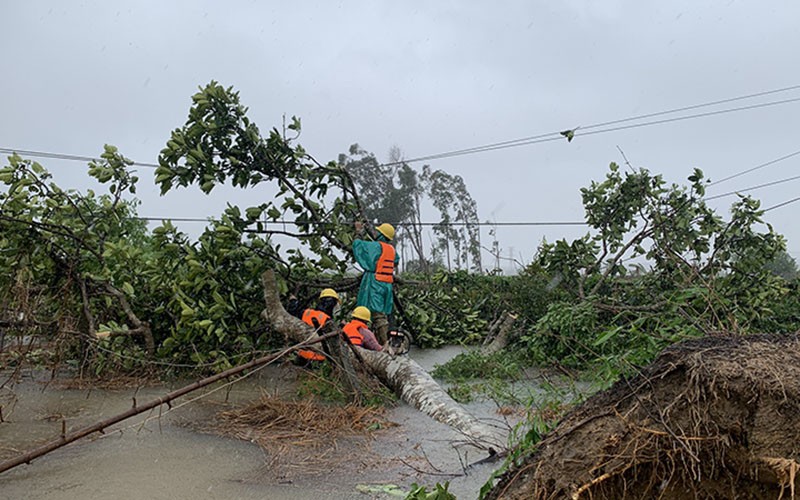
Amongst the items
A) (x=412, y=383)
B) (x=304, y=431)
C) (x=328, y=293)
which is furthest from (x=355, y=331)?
(x=304, y=431)

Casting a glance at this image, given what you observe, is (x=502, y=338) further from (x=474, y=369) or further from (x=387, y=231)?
(x=387, y=231)

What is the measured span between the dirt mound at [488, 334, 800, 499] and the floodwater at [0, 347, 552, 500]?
1.45 meters

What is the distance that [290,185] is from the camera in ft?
30.0

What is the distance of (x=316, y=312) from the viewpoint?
858 centimetres

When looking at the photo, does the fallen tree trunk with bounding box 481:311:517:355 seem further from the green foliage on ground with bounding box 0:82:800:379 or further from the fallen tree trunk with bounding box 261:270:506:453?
the fallen tree trunk with bounding box 261:270:506:453

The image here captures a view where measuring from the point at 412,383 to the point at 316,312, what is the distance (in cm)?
223

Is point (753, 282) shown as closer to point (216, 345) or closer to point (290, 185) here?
point (290, 185)

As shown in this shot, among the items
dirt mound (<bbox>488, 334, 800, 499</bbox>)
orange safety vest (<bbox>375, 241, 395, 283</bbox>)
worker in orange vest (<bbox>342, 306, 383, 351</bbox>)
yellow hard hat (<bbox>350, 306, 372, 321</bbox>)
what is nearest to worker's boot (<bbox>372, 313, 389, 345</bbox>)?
orange safety vest (<bbox>375, 241, 395, 283</bbox>)

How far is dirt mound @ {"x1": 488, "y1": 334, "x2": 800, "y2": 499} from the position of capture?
260cm

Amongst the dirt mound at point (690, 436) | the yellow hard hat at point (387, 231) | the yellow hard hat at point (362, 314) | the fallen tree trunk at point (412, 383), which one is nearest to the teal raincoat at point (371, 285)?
the yellow hard hat at point (387, 231)

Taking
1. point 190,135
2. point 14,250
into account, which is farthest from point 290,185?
point 14,250

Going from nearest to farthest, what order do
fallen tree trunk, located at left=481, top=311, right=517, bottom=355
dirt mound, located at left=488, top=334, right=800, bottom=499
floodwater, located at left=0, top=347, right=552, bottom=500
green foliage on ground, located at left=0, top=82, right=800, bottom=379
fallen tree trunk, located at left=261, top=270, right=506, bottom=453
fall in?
1. dirt mound, located at left=488, top=334, right=800, bottom=499
2. floodwater, located at left=0, top=347, right=552, bottom=500
3. fallen tree trunk, located at left=261, top=270, right=506, bottom=453
4. green foliage on ground, located at left=0, top=82, right=800, bottom=379
5. fallen tree trunk, located at left=481, top=311, right=517, bottom=355

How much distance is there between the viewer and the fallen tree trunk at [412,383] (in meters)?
5.29

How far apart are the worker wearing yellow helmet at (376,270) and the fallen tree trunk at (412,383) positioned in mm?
1493
